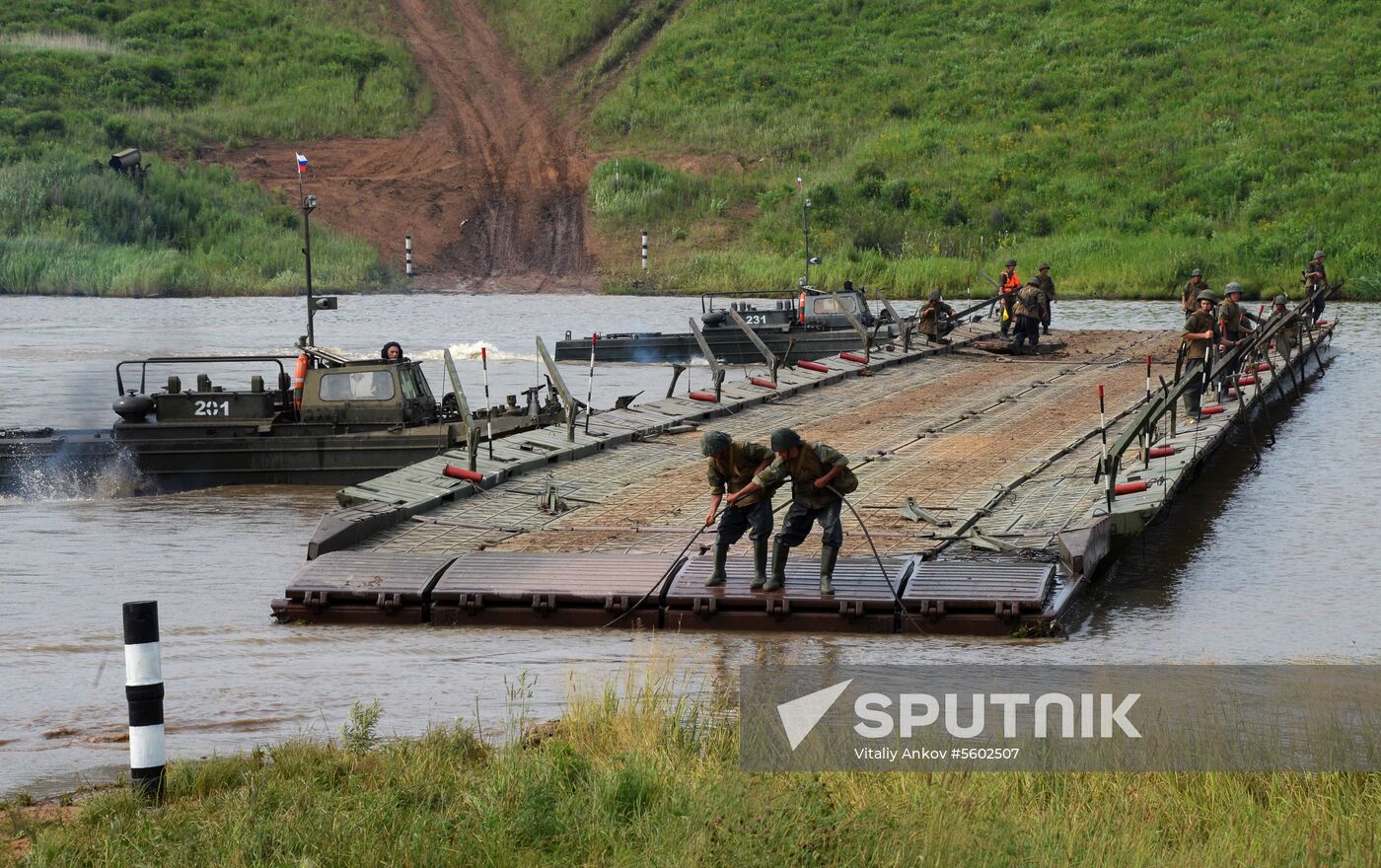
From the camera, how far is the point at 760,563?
14.8 m

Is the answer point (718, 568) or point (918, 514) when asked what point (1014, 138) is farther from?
point (718, 568)

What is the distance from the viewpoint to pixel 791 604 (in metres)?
14.5

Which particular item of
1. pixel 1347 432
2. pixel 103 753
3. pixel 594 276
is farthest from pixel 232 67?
pixel 103 753

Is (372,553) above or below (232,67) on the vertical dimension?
below

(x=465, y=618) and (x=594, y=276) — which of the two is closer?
(x=465, y=618)

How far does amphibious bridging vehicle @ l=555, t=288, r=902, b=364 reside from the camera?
36656 mm

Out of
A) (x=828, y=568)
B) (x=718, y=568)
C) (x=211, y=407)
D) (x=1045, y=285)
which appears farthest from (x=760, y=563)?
(x=1045, y=285)

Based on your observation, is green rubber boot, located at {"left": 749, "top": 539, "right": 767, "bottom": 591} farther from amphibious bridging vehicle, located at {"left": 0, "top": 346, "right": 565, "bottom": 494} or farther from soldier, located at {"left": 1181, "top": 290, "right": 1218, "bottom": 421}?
amphibious bridging vehicle, located at {"left": 0, "top": 346, "right": 565, "bottom": 494}

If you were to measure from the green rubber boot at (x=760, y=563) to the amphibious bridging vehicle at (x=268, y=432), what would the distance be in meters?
9.84

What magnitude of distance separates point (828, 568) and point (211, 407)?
13.0m

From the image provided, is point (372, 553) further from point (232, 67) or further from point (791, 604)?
point (232, 67)

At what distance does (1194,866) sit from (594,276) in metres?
57.0

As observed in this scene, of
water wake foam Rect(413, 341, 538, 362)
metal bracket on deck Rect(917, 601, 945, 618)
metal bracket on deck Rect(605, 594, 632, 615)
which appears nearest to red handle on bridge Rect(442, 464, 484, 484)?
metal bracket on deck Rect(605, 594, 632, 615)

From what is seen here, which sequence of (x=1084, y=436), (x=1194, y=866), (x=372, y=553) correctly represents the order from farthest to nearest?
(x=1084, y=436) < (x=372, y=553) < (x=1194, y=866)
